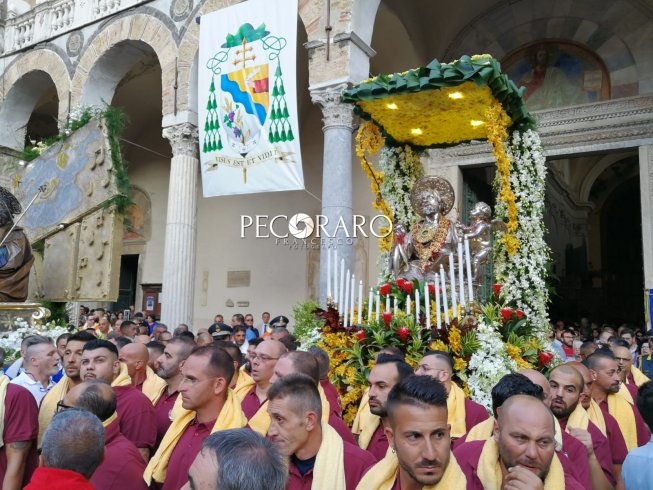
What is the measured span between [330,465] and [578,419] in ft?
5.87

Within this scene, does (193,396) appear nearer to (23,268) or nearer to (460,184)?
(23,268)

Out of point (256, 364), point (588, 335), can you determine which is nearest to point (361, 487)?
point (256, 364)

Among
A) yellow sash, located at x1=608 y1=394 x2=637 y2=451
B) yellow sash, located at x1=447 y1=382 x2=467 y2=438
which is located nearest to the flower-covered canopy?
yellow sash, located at x1=608 y1=394 x2=637 y2=451

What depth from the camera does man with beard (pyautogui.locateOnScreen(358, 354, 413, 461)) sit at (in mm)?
3352

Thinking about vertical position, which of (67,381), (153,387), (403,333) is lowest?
(153,387)

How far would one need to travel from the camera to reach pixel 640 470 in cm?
259

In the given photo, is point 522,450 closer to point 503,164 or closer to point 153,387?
point 153,387

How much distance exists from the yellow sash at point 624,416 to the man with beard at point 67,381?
12.6ft

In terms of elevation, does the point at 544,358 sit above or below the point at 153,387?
above

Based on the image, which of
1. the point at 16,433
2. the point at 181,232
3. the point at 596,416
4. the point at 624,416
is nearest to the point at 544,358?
the point at 624,416

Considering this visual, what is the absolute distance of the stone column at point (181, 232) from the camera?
12.3 meters

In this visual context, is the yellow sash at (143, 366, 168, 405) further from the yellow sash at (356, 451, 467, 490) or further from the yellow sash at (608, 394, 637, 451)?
the yellow sash at (608, 394, 637, 451)

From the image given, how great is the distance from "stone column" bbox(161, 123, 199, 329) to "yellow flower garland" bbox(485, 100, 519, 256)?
734cm

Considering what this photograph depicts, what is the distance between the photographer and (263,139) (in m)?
10.6
